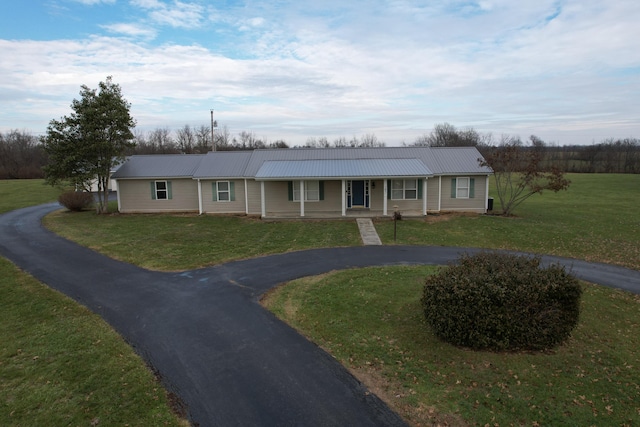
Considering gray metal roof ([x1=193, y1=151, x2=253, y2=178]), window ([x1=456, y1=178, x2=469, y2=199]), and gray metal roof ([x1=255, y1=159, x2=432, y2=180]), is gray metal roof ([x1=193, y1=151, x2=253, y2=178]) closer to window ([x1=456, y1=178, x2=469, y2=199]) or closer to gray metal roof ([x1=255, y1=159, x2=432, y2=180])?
gray metal roof ([x1=255, y1=159, x2=432, y2=180])

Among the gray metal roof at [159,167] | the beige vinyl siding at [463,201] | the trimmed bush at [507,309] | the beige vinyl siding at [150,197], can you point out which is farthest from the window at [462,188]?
the trimmed bush at [507,309]

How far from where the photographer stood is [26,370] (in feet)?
22.3

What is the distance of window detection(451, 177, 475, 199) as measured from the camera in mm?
24188

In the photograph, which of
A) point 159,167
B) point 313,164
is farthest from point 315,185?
point 159,167

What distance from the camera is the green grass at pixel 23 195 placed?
3105 centimetres

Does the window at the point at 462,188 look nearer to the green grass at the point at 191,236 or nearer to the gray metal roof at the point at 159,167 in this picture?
the green grass at the point at 191,236

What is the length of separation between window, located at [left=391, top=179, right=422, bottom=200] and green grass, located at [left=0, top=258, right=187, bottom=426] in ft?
58.5

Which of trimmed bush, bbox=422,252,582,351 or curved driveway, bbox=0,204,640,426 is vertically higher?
trimmed bush, bbox=422,252,582,351

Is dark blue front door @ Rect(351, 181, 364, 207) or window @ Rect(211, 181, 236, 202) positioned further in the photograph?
window @ Rect(211, 181, 236, 202)

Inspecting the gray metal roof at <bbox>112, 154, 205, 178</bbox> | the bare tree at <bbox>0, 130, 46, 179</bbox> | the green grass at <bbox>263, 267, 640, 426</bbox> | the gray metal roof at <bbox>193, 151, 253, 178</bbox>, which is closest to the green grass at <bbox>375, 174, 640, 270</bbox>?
the green grass at <bbox>263, 267, 640, 426</bbox>

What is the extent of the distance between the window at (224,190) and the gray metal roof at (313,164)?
0.54 metres

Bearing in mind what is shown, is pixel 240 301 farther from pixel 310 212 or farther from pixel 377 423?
pixel 310 212

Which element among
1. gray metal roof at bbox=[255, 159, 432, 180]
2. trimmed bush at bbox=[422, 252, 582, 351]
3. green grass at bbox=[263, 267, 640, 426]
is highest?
gray metal roof at bbox=[255, 159, 432, 180]

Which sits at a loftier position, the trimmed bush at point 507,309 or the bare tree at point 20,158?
the bare tree at point 20,158
